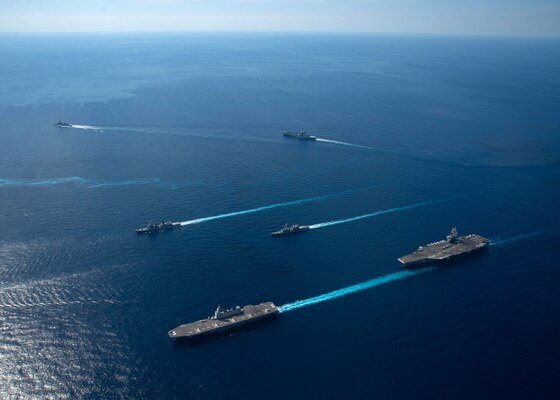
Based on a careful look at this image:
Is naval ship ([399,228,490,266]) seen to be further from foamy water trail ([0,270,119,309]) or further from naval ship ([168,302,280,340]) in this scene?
foamy water trail ([0,270,119,309])

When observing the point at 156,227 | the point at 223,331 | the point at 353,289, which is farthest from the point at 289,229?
the point at 223,331

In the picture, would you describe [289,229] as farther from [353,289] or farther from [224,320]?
[224,320]

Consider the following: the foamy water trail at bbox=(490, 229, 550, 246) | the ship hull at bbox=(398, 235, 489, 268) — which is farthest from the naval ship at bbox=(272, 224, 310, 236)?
the foamy water trail at bbox=(490, 229, 550, 246)

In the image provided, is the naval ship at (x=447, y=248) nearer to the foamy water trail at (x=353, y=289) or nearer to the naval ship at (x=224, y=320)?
the foamy water trail at (x=353, y=289)

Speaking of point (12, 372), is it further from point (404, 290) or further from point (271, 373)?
point (404, 290)

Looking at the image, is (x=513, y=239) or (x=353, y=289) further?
(x=513, y=239)
